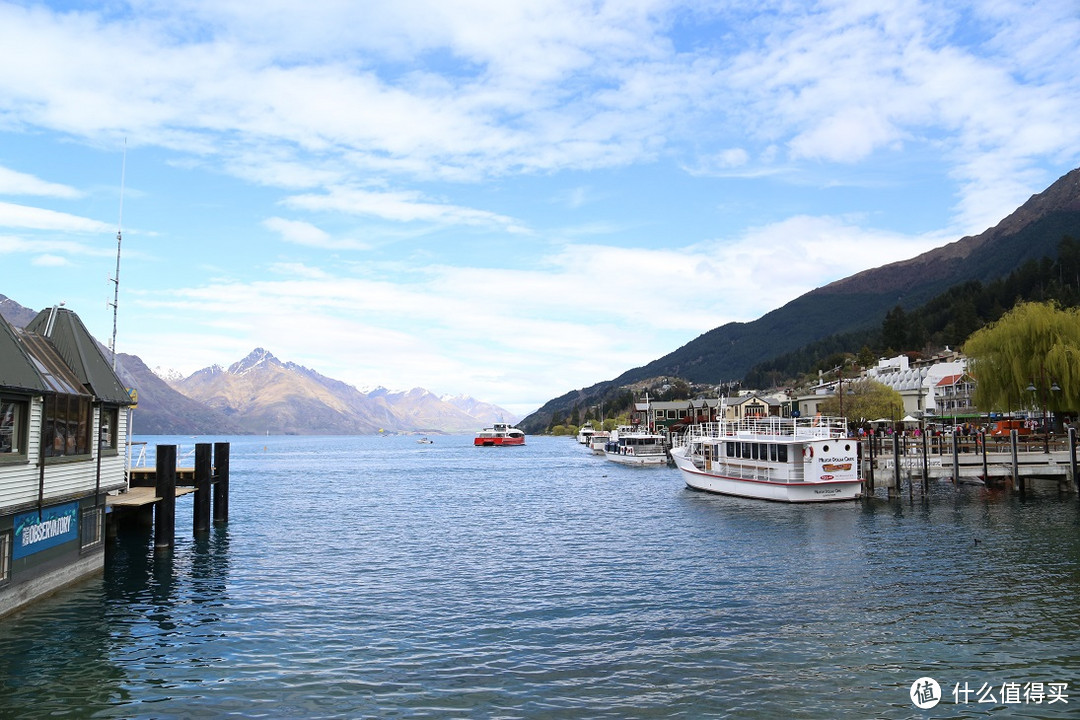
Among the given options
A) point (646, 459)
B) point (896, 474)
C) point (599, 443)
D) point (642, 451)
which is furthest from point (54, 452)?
point (599, 443)

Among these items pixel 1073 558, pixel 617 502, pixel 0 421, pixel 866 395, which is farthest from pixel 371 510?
pixel 866 395

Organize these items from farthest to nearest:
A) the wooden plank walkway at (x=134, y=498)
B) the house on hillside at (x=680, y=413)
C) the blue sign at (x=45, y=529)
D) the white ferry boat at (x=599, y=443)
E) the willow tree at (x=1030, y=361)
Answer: the white ferry boat at (x=599, y=443) → the house on hillside at (x=680, y=413) → the willow tree at (x=1030, y=361) → the wooden plank walkway at (x=134, y=498) → the blue sign at (x=45, y=529)

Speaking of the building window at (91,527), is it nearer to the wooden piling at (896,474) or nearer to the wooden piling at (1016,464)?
the wooden piling at (896,474)

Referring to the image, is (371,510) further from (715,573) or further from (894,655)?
(894,655)

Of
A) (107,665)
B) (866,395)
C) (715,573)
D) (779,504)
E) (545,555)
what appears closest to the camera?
(107,665)

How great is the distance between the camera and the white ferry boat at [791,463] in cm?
5366

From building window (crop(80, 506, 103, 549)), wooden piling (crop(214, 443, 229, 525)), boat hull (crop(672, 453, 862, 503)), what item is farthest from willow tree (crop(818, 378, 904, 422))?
building window (crop(80, 506, 103, 549))

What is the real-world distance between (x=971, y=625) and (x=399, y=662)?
1615 centimetres

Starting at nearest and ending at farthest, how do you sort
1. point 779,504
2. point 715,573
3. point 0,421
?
point 0,421, point 715,573, point 779,504

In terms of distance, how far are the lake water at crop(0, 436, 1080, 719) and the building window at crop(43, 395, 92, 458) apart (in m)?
4.88

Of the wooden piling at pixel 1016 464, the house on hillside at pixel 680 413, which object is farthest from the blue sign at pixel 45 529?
the house on hillside at pixel 680 413

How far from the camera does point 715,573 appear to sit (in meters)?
30.8

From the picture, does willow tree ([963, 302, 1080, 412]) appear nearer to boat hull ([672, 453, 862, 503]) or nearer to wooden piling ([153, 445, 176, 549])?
boat hull ([672, 453, 862, 503])

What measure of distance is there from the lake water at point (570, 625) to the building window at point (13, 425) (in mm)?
4992
